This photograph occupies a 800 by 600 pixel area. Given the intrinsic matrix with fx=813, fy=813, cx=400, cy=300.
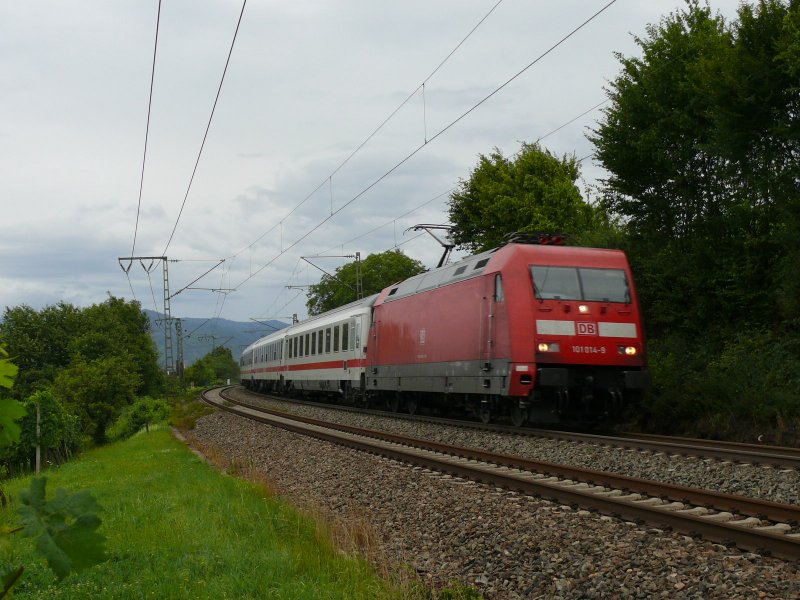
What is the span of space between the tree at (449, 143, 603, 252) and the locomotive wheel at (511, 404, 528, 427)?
666 inches

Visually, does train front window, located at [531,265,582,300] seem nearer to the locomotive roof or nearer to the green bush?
the locomotive roof

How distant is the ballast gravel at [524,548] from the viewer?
5051 mm

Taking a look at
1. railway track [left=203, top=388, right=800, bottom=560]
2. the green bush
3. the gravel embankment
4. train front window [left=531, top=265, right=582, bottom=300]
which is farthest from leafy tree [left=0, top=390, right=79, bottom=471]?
the green bush

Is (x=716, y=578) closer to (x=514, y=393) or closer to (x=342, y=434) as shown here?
(x=514, y=393)

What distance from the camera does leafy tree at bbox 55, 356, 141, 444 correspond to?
1646 inches

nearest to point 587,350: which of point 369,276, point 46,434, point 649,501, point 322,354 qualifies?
point 649,501

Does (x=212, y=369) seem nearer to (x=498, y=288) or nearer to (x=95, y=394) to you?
(x=95, y=394)

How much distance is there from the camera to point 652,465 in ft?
32.6

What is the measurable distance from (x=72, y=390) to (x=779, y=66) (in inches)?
1477

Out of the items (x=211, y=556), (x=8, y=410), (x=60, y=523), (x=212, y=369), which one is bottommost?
(x=211, y=556)

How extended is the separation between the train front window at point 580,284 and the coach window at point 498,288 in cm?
59

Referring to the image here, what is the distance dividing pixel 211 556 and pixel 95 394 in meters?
38.8

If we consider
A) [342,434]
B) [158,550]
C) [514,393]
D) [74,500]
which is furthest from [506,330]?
[74,500]

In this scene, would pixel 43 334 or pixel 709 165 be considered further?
pixel 43 334
